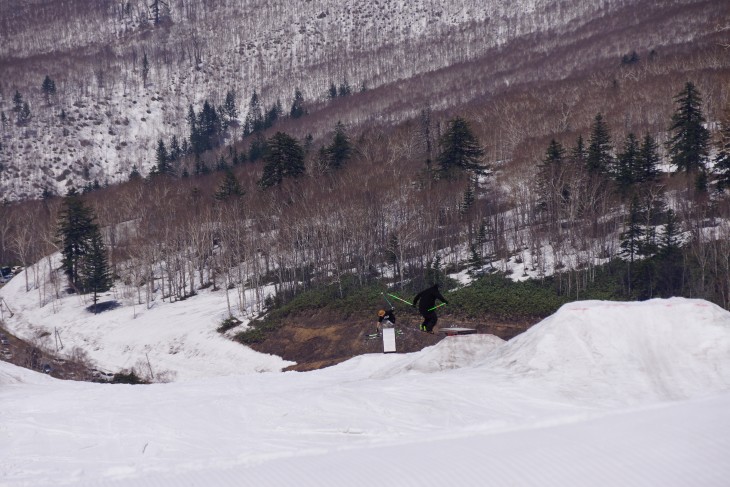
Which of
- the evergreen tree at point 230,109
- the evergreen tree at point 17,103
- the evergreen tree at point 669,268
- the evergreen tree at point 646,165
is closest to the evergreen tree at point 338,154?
the evergreen tree at point 646,165

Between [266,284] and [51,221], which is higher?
[51,221]

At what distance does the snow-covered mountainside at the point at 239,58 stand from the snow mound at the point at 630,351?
9220 cm

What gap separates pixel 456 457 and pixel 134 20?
208 m

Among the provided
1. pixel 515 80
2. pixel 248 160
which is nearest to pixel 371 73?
pixel 515 80

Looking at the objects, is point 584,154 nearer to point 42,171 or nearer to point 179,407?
point 179,407

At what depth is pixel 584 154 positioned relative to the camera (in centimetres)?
5459

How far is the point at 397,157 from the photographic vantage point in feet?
234

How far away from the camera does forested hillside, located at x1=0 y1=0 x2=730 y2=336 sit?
4788 centimetres

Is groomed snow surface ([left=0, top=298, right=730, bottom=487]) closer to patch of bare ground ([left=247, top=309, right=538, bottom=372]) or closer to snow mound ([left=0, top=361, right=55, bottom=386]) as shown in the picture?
snow mound ([left=0, top=361, right=55, bottom=386])

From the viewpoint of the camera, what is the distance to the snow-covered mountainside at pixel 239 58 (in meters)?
123

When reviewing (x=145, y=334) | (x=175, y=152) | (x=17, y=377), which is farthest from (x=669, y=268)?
(x=175, y=152)

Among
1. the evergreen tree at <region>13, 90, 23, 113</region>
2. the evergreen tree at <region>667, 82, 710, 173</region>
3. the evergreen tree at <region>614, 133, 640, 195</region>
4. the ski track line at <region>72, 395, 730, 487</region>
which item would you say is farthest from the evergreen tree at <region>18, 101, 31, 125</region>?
the ski track line at <region>72, 395, 730, 487</region>

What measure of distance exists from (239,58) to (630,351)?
16799 centimetres

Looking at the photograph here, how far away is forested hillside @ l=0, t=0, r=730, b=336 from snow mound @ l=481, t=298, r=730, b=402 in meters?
18.2
